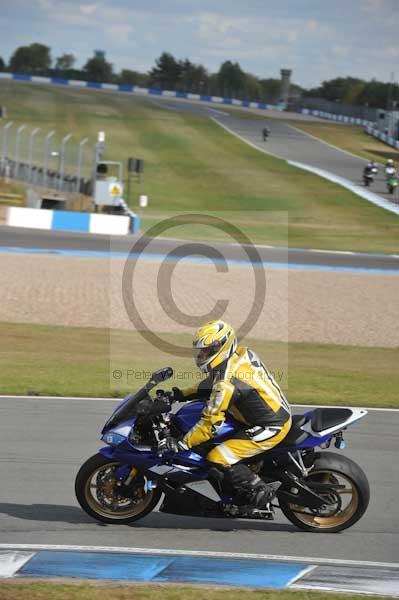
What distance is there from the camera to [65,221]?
3775cm

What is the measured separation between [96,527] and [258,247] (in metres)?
29.4

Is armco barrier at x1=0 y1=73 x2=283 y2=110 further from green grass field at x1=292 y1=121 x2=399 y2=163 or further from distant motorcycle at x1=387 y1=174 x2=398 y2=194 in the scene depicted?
distant motorcycle at x1=387 y1=174 x2=398 y2=194

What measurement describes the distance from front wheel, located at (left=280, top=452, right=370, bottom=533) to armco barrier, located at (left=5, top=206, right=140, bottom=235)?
30372 mm

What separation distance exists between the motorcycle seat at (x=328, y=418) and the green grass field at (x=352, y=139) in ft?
225

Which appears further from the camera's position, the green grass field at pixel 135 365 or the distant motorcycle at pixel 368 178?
the distant motorcycle at pixel 368 178

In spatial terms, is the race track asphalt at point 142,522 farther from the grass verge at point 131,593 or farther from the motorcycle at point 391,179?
the motorcycle at point 391,179

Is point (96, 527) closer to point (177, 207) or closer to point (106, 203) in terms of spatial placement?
point (106, 203)

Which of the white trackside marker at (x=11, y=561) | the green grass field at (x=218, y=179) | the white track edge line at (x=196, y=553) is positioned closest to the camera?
the white trackside marker at (x=11, y=561)

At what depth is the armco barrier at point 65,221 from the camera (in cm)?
3756

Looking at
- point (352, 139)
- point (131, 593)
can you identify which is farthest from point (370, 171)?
point (131, 593)

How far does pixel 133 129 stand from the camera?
80.6 metres

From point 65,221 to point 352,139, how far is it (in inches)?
2258

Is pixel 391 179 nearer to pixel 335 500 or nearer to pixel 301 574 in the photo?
pixel 335 500

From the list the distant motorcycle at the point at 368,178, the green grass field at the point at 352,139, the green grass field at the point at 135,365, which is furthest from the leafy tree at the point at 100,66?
the green grass field at the point at 135,365
